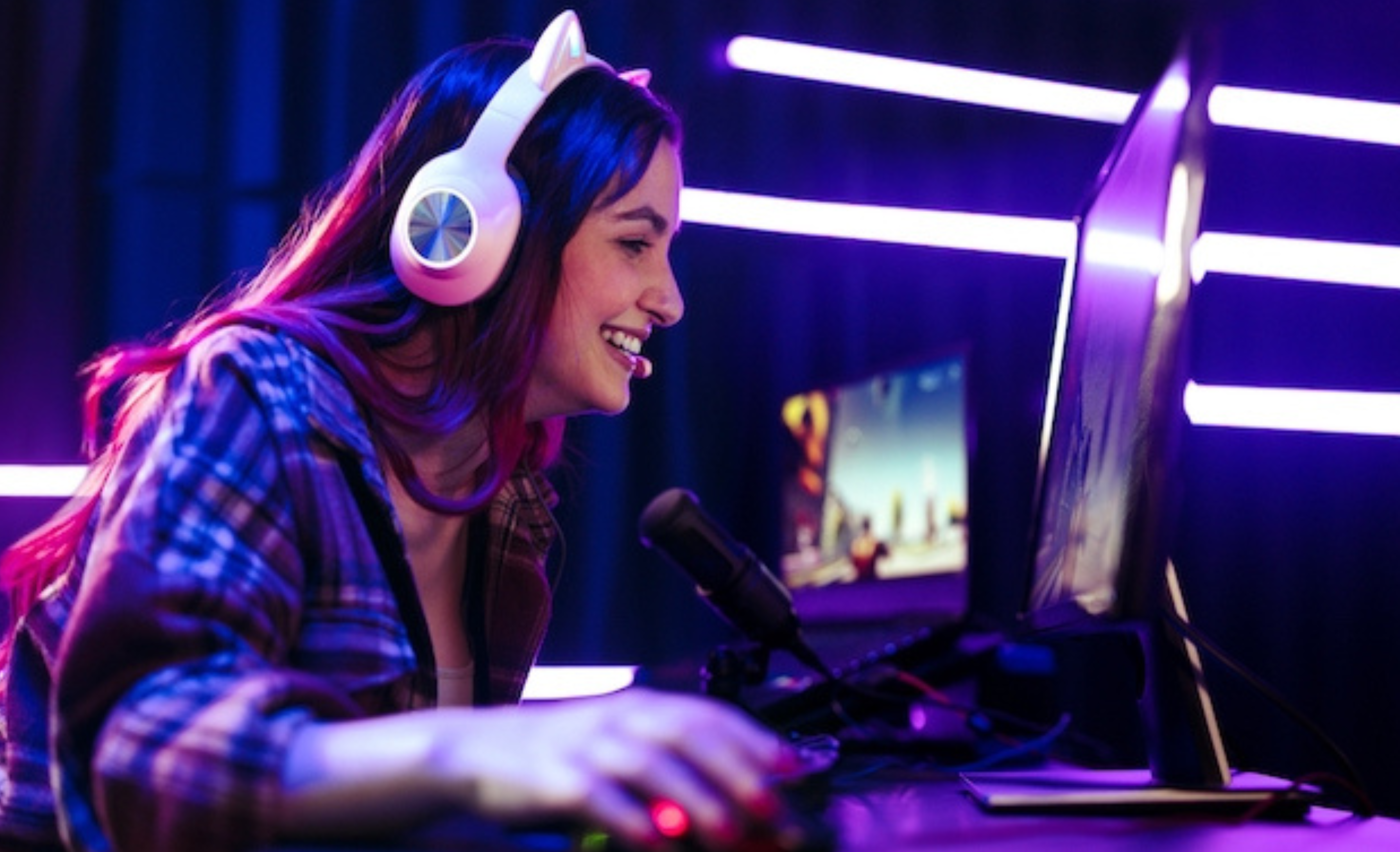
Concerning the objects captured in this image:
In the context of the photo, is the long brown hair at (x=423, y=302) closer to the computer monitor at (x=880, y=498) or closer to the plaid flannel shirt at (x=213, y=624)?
the plaid flannel shirt at (x=213, y=624)

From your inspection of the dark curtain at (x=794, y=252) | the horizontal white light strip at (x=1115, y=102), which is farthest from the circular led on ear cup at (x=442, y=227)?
the horizontal white light strip at (x=1115, y=102)

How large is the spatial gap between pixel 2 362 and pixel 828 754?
1637 mm

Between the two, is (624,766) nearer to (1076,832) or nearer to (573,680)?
(1076,832)

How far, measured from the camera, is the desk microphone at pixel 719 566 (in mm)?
1285

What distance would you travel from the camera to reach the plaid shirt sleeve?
58 centimetres

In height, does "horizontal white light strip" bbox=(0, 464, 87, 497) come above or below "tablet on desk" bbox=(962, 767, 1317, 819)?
below

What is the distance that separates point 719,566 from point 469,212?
1.56ft

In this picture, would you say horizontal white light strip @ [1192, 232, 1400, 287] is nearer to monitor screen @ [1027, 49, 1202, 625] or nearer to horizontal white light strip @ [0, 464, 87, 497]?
monitor screen @ [1027, 49, 1202, 625]

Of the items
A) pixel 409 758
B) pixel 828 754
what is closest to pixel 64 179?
pixel 828 754

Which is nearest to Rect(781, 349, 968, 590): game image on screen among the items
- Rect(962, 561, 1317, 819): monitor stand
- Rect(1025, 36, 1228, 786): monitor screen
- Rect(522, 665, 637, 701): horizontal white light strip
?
Rect(522, 665, 637, 701): horizontal white light strip

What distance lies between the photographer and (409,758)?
53cm

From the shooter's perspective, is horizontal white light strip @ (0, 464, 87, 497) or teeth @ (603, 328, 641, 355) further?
A: horizontal white light strip @ (0, 464, 87, 497)

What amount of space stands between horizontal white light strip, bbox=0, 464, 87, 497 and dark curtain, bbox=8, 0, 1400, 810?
0.03 meters

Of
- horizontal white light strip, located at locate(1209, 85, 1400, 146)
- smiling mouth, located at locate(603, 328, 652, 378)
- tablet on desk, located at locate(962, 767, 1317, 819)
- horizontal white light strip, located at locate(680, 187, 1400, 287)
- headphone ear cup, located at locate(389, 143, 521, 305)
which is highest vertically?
horizontal white light strip, located at locate(1209, 85, 1400, 146)
